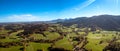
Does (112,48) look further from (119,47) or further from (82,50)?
(82,50)

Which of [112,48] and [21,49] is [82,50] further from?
[21,49]

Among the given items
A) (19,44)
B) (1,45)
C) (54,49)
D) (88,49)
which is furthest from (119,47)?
(1,45)

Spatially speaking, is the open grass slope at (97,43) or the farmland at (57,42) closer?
the farmland at (57,42)

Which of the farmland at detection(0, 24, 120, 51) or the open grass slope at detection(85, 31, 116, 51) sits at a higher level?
the farmland at detection(0, 24, 120, 51)

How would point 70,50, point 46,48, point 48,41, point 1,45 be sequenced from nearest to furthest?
point 70,50
point 46,48
point 1,45
point 48,41

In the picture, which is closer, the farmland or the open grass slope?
the farmland

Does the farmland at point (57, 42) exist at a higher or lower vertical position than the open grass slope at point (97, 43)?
higher

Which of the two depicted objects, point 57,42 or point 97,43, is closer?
point 57,42

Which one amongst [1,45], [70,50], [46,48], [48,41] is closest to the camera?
[70,50]

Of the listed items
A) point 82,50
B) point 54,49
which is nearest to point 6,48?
point 54,49

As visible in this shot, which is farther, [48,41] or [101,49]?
[48,41]

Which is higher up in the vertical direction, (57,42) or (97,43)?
(57,42)
